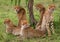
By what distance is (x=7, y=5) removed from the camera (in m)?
10.7

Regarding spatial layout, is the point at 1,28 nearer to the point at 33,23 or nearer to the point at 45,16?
the point at 33,23

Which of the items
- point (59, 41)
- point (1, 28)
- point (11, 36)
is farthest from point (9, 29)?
point (59, 41)

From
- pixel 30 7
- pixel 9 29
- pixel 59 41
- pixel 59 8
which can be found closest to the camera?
pixel 59 41

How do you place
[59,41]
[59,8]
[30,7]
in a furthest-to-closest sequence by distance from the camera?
[59,8] → [30,7] → [59,41]

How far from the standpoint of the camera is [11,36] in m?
6.69

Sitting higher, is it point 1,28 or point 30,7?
point 30,7

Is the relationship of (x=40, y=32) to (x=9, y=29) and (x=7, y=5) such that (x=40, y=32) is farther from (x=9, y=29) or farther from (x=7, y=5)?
Answer: (x=7, y=5)

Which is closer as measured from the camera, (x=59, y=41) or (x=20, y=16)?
(x=59, y=41)

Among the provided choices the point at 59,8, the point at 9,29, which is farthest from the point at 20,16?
the point at 59,8

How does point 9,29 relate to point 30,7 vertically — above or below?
below

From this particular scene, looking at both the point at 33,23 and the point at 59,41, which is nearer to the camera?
the point at 59,41

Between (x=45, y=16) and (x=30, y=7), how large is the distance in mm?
948

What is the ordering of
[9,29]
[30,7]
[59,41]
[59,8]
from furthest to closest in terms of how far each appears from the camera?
[59,8], [30,7], [9,29], [59,41]

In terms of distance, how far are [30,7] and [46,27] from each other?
105 centimetres
